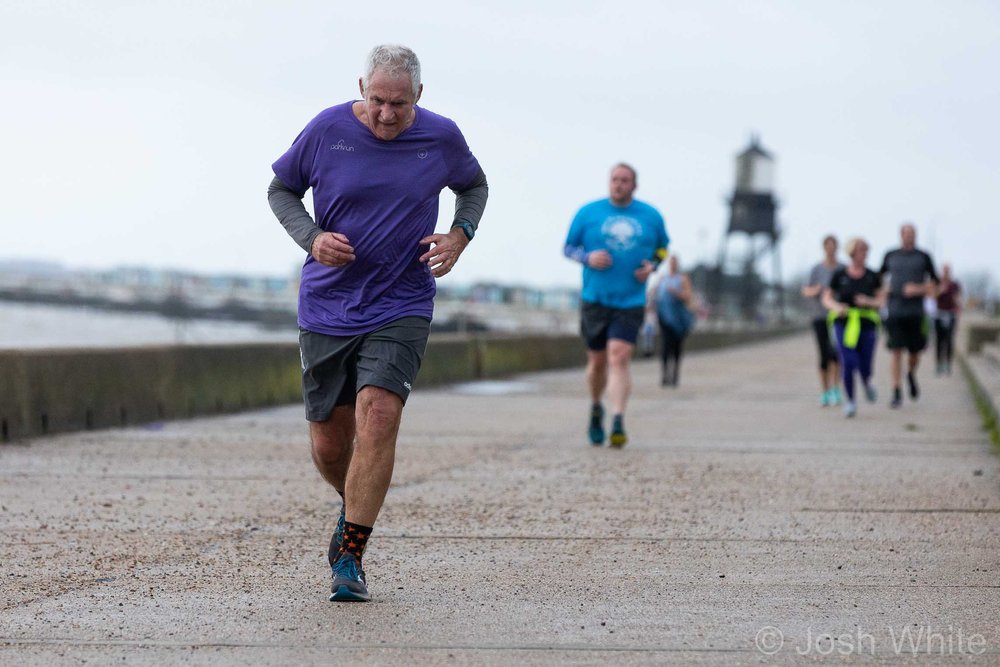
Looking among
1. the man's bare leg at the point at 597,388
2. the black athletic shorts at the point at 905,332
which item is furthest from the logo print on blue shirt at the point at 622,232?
the black athletic shorts at the point at 905,332

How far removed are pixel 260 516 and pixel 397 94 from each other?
2.53 m

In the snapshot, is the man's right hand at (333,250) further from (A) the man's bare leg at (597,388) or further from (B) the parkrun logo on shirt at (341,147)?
(A) the man's bare leg at (597,388)

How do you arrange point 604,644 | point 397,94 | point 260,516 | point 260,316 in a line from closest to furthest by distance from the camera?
point 604,644 < point 397,94 < point 260,516 < point 260,316

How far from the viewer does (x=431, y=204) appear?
17.2ft

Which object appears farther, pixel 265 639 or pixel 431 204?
pixel 431 204

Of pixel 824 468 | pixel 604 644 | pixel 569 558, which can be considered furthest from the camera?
pixel 824 468

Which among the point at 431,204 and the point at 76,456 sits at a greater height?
the point at 431,204

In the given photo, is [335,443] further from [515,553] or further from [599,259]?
[599,259]

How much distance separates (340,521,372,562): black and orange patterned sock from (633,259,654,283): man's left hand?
216 inches

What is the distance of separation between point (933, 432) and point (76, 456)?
639 centimetres

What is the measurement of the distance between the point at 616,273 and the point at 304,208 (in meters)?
5.26

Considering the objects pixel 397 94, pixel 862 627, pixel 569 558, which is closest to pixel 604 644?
pixel 862 627

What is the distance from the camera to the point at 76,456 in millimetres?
9266

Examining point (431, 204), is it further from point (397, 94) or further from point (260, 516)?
point (260, 516)
